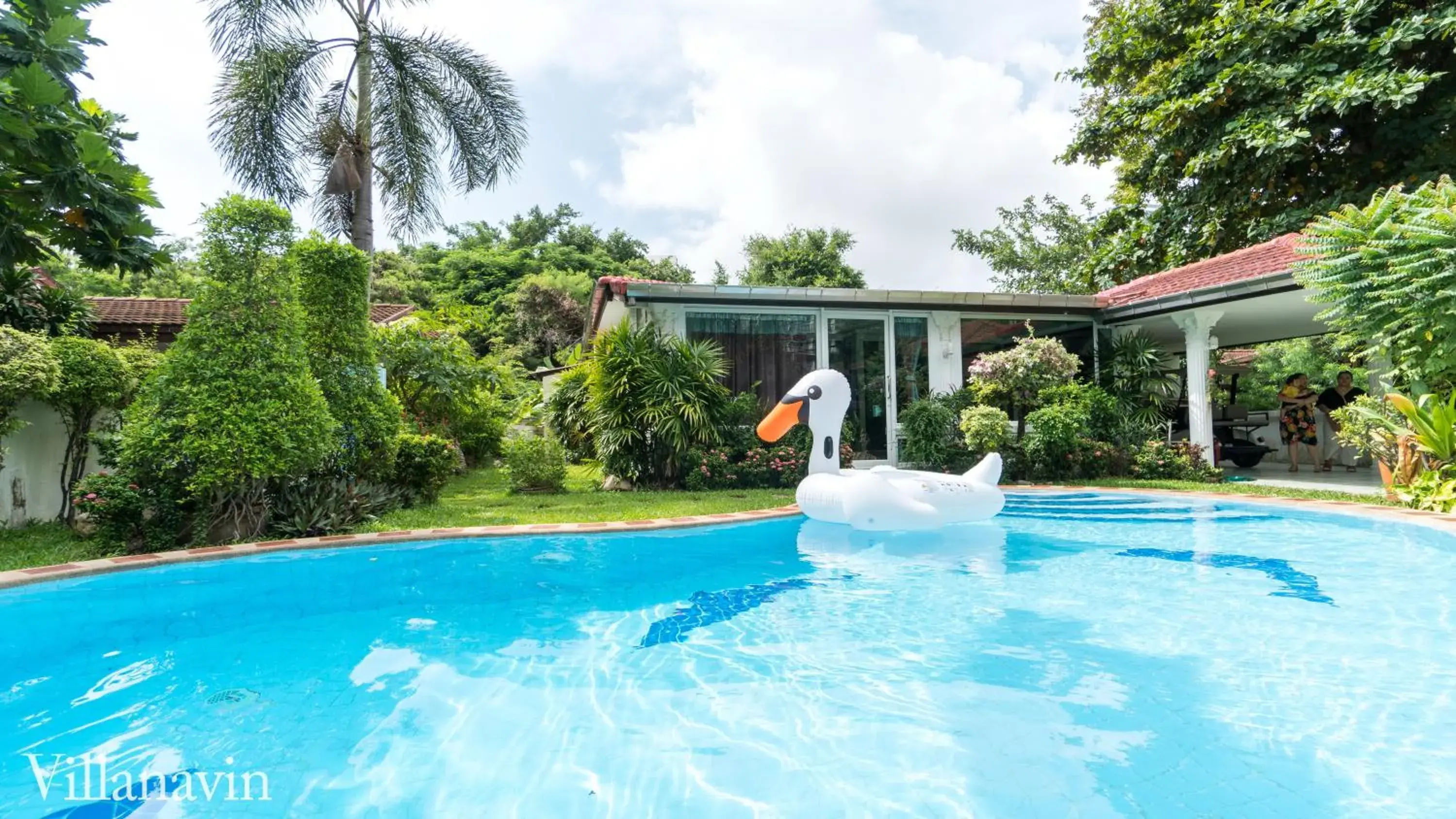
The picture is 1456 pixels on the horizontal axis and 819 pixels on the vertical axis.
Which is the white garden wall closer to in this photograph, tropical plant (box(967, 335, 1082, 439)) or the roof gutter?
tropical plant (box(967, 335, 1082, 439))

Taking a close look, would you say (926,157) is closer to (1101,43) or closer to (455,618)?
(1101,43)

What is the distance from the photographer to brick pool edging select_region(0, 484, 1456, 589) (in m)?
5.19

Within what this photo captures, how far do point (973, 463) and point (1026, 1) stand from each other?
22.4 ft

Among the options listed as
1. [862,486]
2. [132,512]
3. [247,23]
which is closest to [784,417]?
[862,486]

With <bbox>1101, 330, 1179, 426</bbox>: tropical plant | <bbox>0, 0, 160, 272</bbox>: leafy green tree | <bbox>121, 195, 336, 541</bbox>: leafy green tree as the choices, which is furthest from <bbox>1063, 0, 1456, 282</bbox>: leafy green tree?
<bbox>0, 0, 160, 272</bbox>: leafy green tree

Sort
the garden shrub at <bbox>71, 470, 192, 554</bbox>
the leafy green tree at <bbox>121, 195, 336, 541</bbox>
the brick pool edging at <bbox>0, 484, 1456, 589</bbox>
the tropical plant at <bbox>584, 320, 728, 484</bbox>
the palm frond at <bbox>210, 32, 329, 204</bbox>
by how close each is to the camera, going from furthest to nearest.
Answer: the palm frond at <bbox>210, 32, 329, 204</bbox>, the tropical plant at <bbox>584, 320, 728, 484</bbox>, the leafy green tree at <bbox>121, 195, 336, 541</bbox>, the garden shrub at <bbox>71, 470, 192, 554</bbox>, the brick pool edging at <bbox>0, 484, 1456, 589</bbox>

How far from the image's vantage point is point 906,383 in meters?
11.7

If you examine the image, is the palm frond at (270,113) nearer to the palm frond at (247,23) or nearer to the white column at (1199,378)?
the palm frond at (247,23)

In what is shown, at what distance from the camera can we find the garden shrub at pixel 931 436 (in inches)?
427

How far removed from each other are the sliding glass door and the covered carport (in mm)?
4231

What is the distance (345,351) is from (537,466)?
3.59 m

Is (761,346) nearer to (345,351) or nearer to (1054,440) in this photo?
(1054,440)

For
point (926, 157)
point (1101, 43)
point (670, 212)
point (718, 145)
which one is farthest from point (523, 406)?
point (670, 212)

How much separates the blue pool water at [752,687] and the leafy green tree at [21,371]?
2654 mm
